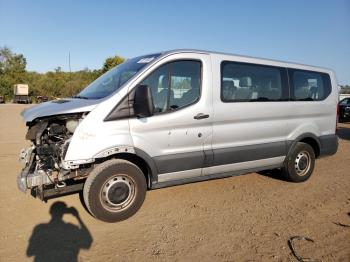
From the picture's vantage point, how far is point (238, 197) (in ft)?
18.5

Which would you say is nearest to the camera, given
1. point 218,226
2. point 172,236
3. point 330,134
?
point 172,236

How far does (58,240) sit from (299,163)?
14.7 ft

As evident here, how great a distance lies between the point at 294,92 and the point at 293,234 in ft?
9.60

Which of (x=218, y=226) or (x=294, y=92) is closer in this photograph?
(x=218, y=226)

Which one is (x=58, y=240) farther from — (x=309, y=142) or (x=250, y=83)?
(x=309, y=142)

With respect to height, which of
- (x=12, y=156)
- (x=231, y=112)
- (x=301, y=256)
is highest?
(x=231, y=112)

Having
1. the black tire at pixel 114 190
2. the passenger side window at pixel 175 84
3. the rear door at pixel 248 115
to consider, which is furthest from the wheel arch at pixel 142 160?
the rear door at pixel 248 115

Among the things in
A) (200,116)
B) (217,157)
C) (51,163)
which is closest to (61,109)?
(51,163)

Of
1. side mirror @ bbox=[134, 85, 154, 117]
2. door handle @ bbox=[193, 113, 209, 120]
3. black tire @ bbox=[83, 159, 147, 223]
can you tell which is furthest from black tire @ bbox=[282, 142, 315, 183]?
side mirror @ bbox=[134, 85, 154, 117]

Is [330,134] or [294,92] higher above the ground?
[294,92]

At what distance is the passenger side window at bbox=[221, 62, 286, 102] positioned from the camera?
534 cm

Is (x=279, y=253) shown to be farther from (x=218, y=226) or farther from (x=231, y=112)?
(x=231, y=112)

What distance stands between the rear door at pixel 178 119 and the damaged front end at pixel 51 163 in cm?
84

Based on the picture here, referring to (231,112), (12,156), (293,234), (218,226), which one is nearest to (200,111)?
(231,112)
